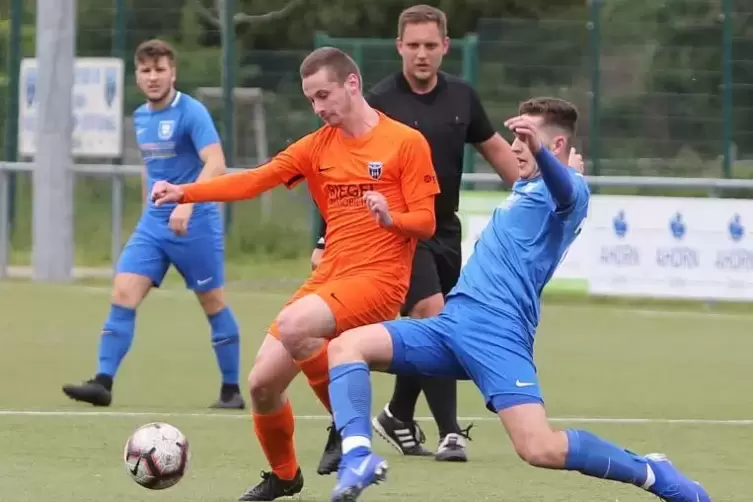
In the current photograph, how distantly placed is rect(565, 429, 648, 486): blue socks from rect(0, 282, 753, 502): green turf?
85 centimetres

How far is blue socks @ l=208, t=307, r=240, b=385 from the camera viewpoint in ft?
32.4

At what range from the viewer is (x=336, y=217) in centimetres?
687

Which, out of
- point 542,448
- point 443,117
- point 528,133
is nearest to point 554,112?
point 528,133

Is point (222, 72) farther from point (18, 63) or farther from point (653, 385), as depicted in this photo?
point (653, 385)

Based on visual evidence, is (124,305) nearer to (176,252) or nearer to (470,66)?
(176,252)

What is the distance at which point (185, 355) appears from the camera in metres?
12.5

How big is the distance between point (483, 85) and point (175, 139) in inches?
414

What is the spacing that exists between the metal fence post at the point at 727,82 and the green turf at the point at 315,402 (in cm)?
246

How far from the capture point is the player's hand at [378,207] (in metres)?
6.31

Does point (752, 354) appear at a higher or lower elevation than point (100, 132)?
lower

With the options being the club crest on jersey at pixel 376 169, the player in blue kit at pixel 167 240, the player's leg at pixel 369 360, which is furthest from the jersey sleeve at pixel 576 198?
the player in blue kit at pixel 167 240

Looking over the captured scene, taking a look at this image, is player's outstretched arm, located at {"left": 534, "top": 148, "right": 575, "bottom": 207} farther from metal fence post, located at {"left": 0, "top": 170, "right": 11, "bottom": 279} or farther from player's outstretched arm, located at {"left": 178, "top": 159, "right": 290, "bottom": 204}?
metal fence post, located at {"left": 0, "top": 170, "right": 11, "bottom": 279}

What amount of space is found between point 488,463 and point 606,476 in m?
1.98

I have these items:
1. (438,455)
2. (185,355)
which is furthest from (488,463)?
(185,355)
